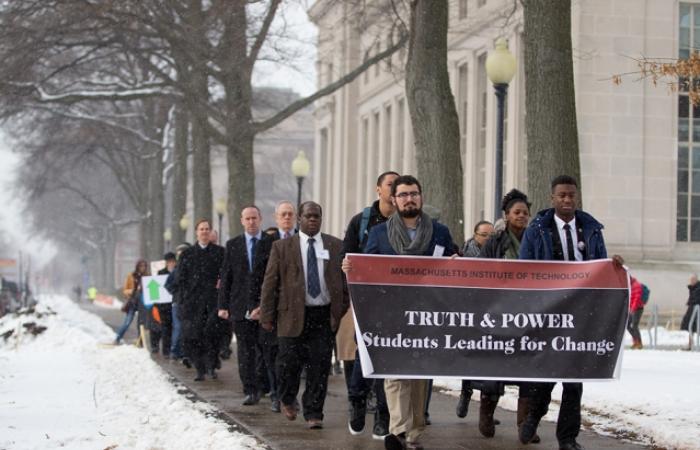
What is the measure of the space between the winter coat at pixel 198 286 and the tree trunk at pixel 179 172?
82.2 feet

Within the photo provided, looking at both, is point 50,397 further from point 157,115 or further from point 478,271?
point 157,115

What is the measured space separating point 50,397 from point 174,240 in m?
32.0

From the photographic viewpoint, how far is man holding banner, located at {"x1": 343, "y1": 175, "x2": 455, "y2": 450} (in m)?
9.55

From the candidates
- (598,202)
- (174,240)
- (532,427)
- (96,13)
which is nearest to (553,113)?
(532,427)

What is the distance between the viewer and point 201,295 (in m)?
17.5

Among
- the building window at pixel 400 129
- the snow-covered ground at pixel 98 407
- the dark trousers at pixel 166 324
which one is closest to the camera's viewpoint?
the snow-covered ground at pixel 98 407

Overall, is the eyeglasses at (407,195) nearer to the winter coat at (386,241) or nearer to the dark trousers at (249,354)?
the winter coat at (386,241)

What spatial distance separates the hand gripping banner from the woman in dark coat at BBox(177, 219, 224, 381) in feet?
25.6

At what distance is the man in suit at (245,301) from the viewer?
554 inches

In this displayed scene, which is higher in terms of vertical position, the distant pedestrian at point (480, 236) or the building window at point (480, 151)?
the building window at point (480, 151)

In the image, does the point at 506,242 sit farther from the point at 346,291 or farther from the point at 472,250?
the point at 346,291

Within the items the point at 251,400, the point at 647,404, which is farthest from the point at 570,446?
the point at 251,400

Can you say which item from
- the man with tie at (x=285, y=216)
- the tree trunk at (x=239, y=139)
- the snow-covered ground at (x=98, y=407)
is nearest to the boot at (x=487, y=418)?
the snow-covered ground at (x=98, y=407)

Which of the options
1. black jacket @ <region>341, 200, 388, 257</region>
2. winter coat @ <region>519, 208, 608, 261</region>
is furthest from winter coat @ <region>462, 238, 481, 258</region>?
winter coat @ <region>519, 208, 608, 261</region>
